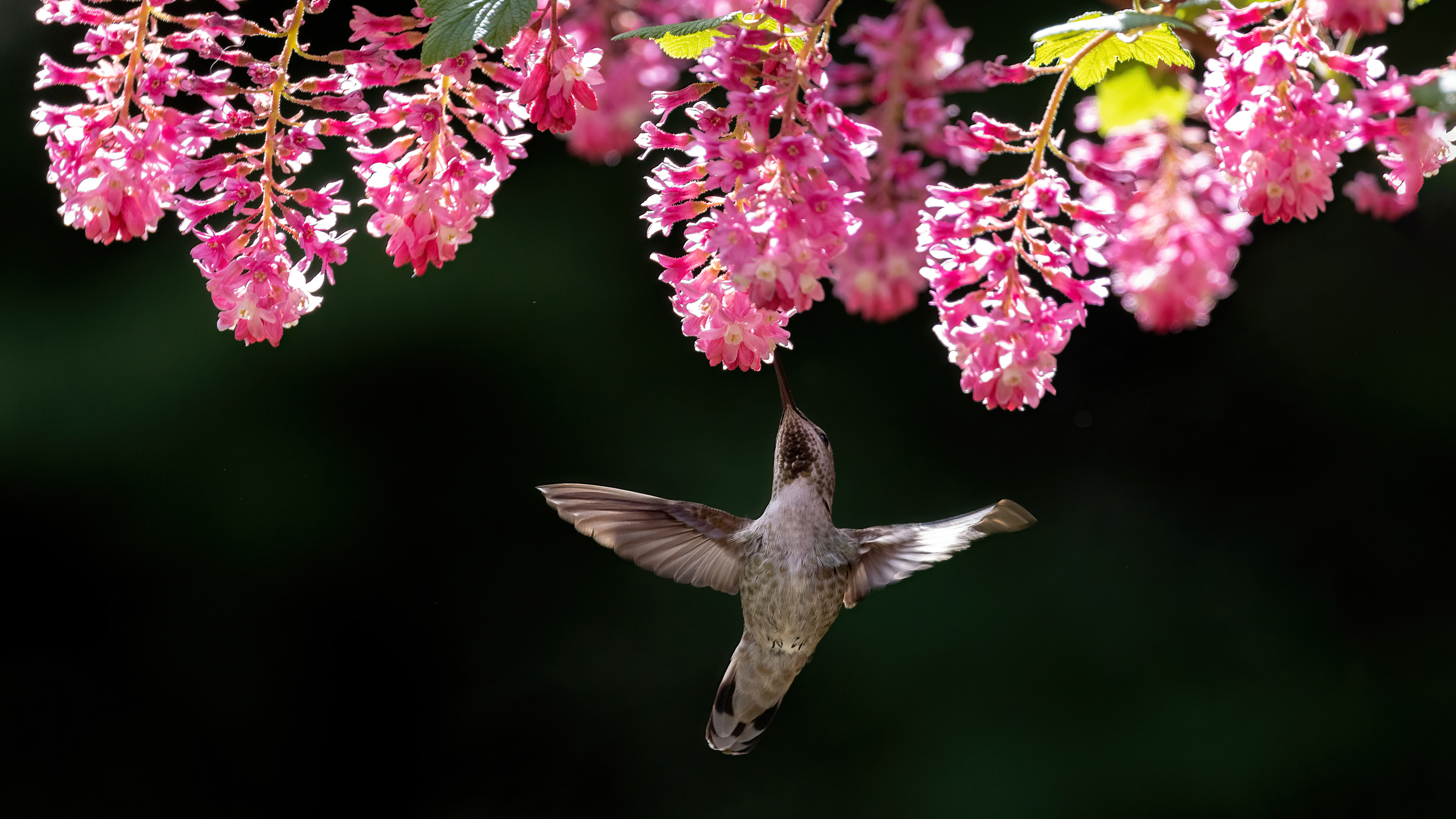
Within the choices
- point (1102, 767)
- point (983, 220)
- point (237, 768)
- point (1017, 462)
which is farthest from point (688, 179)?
point (237, 768)

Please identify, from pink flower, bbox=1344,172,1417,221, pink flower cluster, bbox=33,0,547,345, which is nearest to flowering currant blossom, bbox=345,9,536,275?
pink flower cluster, bbox=33,0,547,345

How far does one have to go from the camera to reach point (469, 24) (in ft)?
1.97

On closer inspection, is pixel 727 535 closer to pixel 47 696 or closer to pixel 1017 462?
pixel 1017 462

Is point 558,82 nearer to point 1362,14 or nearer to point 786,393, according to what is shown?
point 1362,14

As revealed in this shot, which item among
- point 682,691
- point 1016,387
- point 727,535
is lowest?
point 682,691

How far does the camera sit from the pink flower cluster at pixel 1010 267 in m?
0.58

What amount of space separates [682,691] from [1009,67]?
7.15 feet

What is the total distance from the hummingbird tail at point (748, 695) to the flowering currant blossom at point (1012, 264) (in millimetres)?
889

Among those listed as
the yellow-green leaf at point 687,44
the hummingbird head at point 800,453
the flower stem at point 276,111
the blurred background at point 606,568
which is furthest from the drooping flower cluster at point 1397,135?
the blurred background at point 606,568

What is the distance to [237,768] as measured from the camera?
8.50ft

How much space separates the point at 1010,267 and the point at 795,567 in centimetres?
82

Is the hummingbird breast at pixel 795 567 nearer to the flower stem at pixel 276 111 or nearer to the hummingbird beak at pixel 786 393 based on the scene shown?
the hummingbird beak at pixel 786 393

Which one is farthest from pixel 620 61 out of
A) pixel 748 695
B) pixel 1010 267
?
pixel 748 695

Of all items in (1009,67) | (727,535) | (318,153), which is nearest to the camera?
(1009,67)
